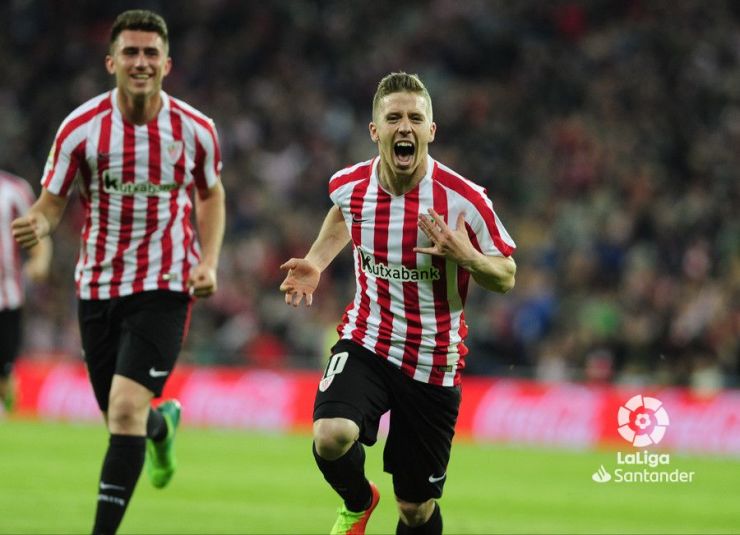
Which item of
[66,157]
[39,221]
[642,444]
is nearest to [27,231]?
[39,221]

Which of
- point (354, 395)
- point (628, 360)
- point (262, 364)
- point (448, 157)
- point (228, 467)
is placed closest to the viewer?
point (354, 395)

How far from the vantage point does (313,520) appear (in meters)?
8.35

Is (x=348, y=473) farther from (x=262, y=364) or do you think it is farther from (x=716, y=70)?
(x=716, y=70)

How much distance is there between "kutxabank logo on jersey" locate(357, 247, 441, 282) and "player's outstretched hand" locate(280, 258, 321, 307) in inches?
9.7

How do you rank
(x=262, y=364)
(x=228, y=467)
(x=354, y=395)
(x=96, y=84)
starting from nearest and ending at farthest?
(x=354, y=395) < (x=228, y=467) < (x=262, y=364) < (x=96, y=84)

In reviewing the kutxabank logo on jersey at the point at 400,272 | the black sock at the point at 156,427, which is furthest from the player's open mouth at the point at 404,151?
the black sock at the point at 156,427

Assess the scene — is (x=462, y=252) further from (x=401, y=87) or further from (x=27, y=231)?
(x=27, y=231)

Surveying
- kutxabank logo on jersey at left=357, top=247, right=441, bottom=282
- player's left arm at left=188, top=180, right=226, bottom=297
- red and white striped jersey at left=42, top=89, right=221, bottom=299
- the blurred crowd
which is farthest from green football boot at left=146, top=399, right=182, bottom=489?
the blurred crowd

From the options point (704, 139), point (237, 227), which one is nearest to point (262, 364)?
point (237, 227)

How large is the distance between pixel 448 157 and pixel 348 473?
12.1m

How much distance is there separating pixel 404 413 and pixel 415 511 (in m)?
0.47

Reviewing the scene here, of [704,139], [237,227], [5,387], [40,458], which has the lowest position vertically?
[40,458]

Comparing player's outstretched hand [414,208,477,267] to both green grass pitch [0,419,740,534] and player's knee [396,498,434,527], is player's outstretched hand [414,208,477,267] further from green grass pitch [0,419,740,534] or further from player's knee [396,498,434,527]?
green grass pitch [0,419,740,534]

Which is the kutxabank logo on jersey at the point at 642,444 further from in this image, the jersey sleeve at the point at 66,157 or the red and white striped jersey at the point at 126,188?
the jersey sleeve at the point at 66,157
